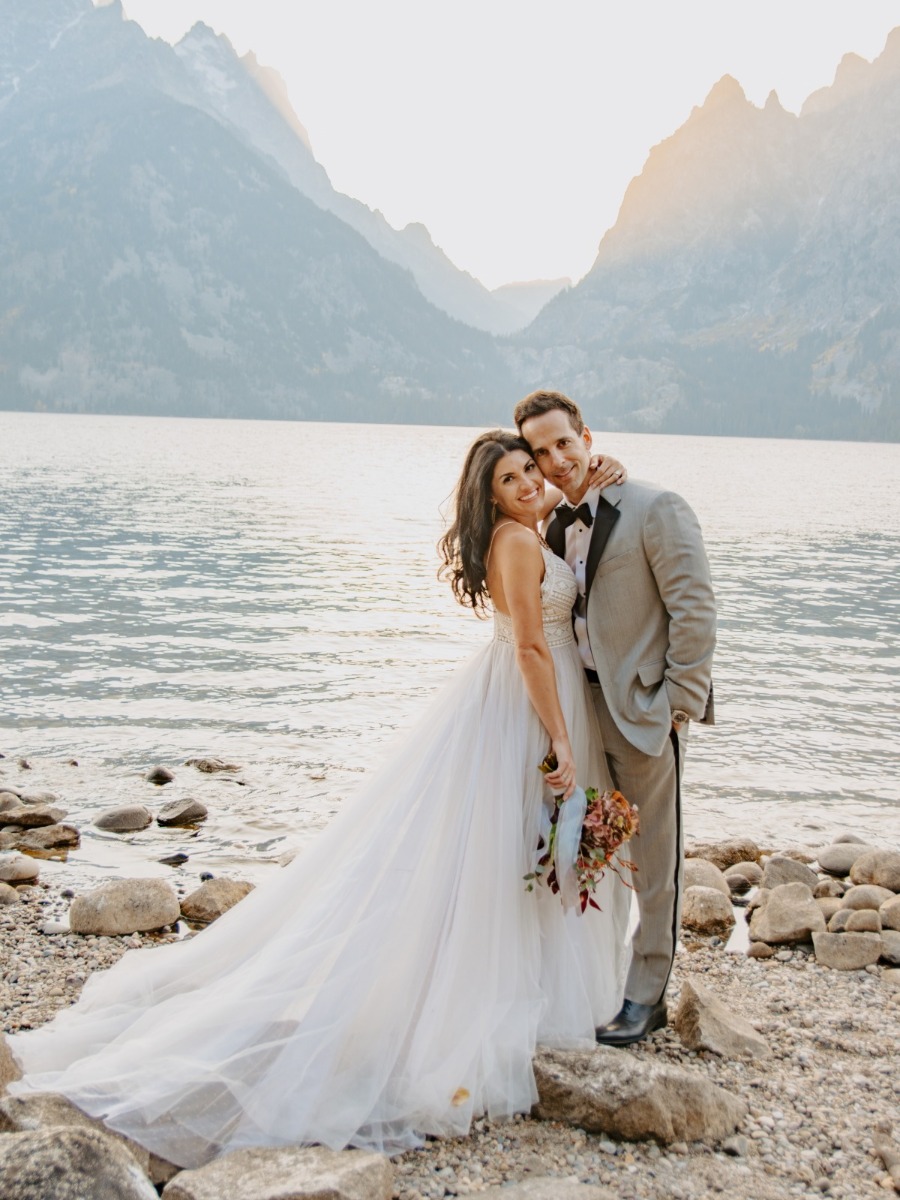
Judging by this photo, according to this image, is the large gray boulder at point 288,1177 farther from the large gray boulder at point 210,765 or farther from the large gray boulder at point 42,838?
the large gray boulder at point 210,765

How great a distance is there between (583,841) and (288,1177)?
1.57 meters

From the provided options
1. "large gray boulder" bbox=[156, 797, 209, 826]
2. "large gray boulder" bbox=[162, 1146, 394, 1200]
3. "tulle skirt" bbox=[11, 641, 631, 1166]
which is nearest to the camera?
"large gray boulder" bbox=[162, 1146, 394, 1200]

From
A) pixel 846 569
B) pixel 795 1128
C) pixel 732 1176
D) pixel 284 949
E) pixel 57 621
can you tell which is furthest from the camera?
pixel 846 569

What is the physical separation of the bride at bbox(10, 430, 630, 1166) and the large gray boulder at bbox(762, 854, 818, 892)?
3420 millimetres

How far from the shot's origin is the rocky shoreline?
344 centimetres

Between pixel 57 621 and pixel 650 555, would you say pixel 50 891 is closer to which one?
pixel 650 555

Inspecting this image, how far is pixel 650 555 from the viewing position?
435cm

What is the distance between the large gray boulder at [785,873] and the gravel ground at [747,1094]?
1198 millimetres

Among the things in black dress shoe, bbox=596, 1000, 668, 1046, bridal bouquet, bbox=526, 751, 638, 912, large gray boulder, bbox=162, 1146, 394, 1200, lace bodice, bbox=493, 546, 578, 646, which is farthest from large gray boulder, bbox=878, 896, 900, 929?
large gray boulder, bbox=162, 1146, 394, 1200

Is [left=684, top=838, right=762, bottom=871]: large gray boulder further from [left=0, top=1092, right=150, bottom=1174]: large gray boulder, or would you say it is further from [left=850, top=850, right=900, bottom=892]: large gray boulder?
[left=0, top=1092, right=150, bottom=1174]: large gray boulder

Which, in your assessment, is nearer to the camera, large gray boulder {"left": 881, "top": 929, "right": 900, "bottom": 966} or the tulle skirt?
the tulle skirt

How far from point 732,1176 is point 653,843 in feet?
4.21

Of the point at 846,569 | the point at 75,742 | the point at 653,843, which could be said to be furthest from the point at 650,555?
the point at 846,569

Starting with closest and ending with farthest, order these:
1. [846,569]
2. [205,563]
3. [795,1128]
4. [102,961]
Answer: [795,1128]
[102,961]
[205,563]
[846,569]
